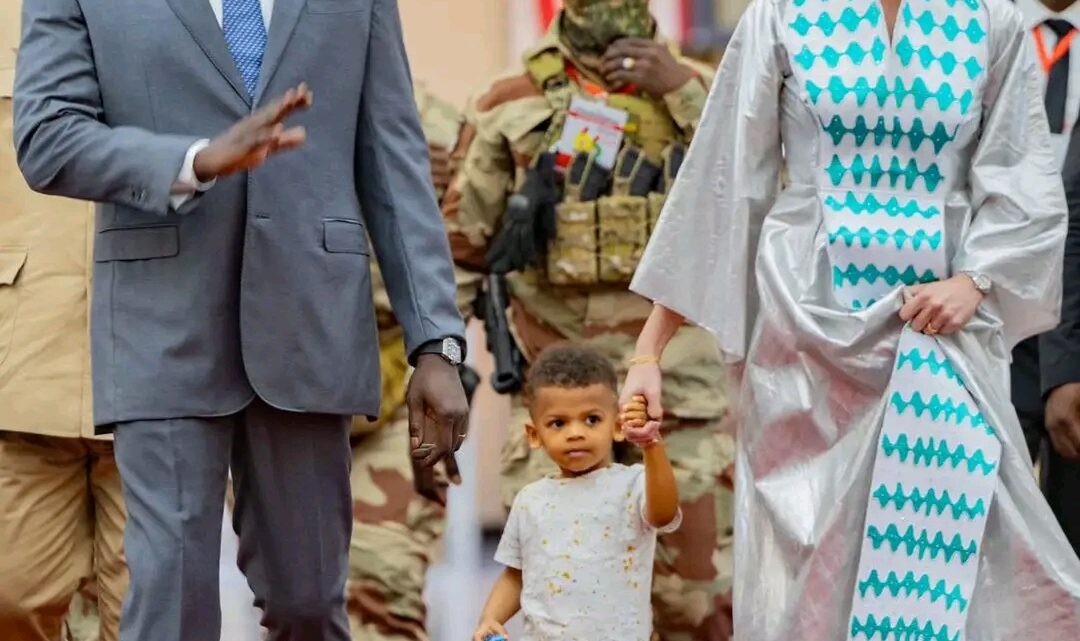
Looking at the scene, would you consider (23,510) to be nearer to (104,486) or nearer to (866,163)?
(104,486)

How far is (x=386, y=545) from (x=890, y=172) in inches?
89.4

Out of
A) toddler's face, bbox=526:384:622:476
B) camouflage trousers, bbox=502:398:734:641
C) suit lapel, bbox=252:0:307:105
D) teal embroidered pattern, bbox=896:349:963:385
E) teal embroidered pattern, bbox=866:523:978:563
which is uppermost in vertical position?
suit lapel, bbox=252:0:307:105

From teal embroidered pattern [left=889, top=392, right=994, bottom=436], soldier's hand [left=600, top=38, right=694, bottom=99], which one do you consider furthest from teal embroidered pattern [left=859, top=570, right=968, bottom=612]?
soldier's hand [left=600, top=38, right=694, bottom=99]

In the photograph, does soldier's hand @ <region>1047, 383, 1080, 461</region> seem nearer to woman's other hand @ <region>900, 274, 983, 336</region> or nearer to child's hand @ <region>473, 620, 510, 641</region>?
woman's other hand @ <region>900, 274, 983, 336</region>

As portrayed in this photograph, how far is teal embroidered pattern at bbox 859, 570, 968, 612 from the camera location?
→ 13.0 feet

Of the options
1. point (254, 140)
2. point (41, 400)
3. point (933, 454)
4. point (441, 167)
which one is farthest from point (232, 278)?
point (441, 167)

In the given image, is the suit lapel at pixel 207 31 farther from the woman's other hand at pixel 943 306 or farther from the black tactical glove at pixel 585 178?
the black tactical glove at pixel 585 178

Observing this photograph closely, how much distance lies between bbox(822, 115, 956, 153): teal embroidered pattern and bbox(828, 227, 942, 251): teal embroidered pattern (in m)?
0.16

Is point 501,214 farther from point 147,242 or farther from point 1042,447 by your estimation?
point 147,242

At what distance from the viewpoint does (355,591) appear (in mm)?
5824

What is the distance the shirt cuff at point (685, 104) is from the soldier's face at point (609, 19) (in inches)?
9.8

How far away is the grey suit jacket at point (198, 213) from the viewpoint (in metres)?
3.48

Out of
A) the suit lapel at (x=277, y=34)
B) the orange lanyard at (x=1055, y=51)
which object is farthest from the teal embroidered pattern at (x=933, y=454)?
the orange lanyard at (x=1055, y=51)

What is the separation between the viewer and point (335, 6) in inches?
146
